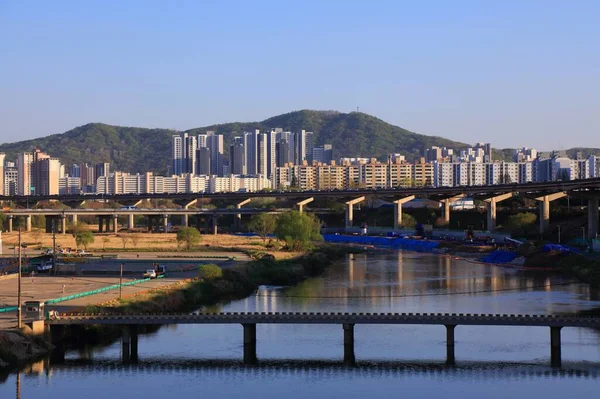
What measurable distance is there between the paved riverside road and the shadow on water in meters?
3.94

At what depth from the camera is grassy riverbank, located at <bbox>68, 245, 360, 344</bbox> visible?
39562mm

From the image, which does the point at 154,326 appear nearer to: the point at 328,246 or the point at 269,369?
the point at 269,369

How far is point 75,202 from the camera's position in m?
137

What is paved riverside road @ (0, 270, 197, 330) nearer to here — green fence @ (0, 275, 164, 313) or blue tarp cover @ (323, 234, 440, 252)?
green fence @ (0, 275, 164, 313)

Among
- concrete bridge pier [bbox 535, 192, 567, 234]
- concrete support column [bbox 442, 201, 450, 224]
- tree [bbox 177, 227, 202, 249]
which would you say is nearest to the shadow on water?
tree [bbox 177, 227, 202, 249]

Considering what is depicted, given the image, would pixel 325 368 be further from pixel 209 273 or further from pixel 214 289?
pixel 209 273

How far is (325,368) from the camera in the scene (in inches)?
1326

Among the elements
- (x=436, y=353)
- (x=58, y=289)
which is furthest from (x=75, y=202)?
(x=436, y=353)

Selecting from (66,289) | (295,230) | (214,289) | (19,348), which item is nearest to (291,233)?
(295,230)

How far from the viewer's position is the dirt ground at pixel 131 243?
3381 inches

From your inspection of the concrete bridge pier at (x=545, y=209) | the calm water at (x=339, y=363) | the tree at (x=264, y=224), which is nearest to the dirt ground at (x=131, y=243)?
the tree at (x=264, y=224)

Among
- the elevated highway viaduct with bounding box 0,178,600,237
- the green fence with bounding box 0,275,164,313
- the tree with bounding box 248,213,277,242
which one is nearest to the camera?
the green fence with bounding box 0,275,164,313

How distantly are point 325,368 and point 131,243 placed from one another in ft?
203

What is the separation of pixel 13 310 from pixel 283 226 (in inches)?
1839
